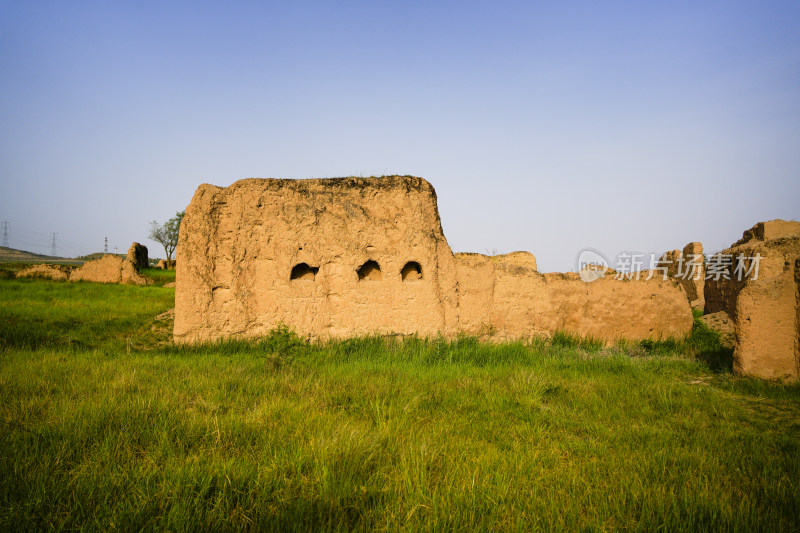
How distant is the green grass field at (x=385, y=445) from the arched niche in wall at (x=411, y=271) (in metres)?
2.08

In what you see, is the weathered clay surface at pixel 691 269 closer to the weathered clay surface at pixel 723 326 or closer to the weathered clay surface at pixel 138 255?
the weathered clay surface at pixel 723 326

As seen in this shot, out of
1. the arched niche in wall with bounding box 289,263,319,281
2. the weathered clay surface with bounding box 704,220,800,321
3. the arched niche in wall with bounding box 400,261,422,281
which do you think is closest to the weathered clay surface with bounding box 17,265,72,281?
the arched niche in wall with bounding box 289,263,319,281

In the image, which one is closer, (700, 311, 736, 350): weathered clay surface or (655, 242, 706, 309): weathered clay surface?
(700, 311, 736, 350): weathered clay surface

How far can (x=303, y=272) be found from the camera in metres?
7.27

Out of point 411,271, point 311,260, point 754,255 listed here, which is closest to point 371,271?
point 411,271

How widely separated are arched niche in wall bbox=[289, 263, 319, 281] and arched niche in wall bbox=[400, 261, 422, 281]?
5.08 feet

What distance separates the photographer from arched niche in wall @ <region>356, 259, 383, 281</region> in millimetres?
7332

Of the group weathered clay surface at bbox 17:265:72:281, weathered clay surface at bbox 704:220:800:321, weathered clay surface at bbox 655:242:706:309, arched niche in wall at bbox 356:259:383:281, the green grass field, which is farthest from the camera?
weathered clay surface at bbox 17:265:72:281

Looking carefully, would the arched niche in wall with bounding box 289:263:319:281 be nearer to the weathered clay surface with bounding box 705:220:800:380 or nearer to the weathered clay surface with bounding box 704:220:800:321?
the weathered clay surface with bounding box 705:220:800:380

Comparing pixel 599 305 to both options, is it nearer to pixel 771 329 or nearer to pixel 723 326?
pixel 771 329

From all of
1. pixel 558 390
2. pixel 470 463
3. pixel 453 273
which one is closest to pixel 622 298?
pixel 453 273

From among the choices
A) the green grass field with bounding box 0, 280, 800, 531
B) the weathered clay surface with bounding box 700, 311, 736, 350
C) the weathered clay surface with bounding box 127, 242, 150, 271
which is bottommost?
the green grass field with bounding box 0, 280, 800, 531

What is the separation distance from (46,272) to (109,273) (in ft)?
8.17

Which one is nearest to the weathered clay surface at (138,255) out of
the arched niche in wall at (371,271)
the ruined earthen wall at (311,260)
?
the ruined earthen wall at (311,260)
